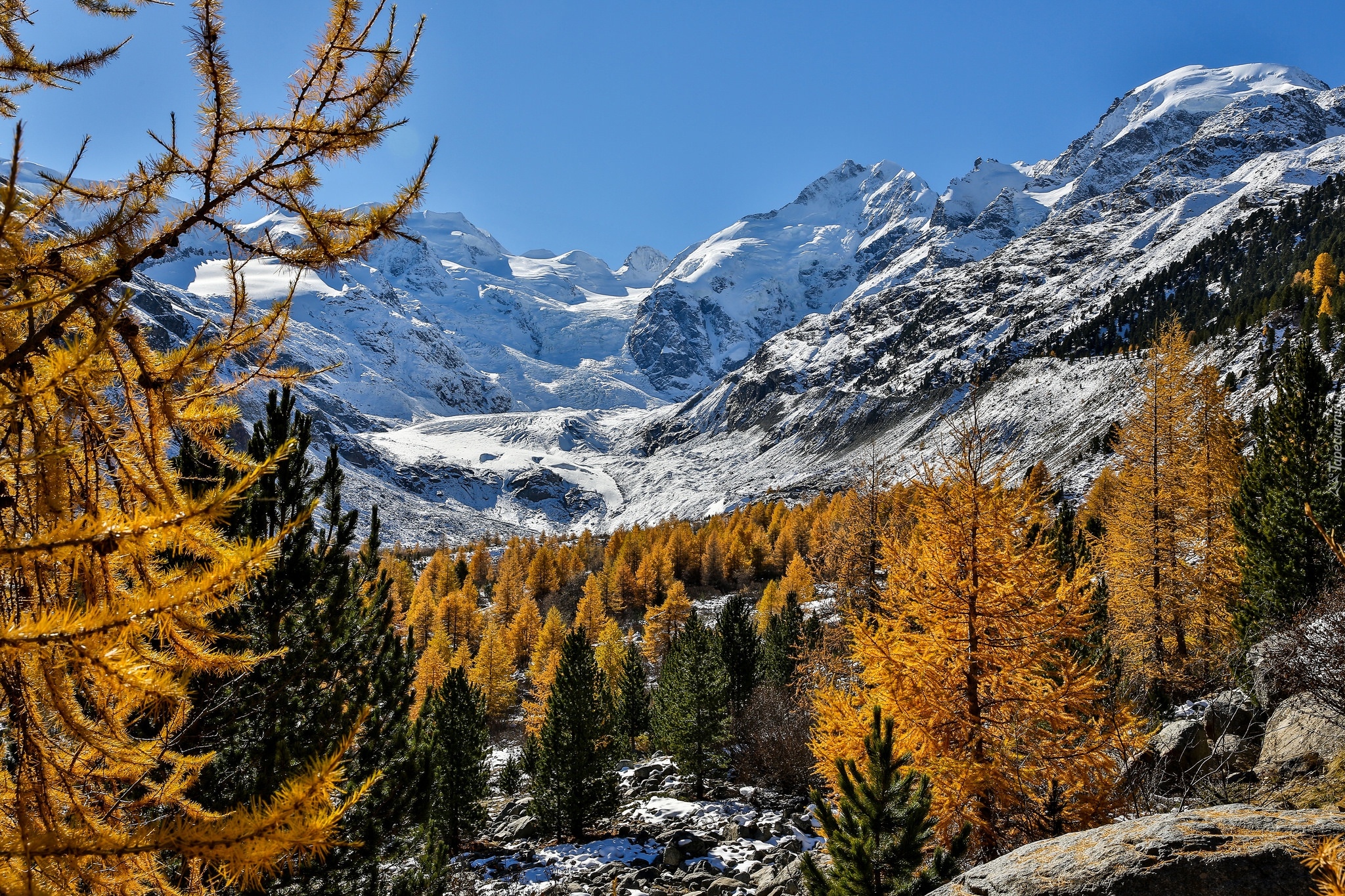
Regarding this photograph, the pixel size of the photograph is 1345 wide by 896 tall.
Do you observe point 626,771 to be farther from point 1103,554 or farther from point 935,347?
point 935,347

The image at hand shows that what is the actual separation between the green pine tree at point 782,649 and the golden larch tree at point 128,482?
2477 centimetres

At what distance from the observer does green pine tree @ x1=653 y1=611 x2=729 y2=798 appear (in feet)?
68.6

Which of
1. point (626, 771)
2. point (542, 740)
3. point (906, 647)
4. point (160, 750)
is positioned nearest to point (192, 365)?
point (160, 750)

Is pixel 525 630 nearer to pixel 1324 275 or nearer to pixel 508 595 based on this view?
pixel 508 595

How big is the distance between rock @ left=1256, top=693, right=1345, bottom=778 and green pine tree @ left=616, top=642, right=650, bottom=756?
21662 mm

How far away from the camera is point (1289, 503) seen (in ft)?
44.7

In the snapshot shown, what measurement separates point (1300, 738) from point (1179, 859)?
649 centimetres

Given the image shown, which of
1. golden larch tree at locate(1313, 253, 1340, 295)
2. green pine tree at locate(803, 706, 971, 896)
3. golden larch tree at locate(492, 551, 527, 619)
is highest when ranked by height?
golden larch tree at locate(1313, 253, 1340, 295)

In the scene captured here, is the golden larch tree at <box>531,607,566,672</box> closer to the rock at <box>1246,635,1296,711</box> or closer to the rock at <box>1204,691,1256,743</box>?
the rock at <box>1204,691,1256,743</box>

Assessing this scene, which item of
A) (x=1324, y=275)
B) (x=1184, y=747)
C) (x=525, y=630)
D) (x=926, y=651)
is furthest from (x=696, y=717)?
(x=1324, y=275)

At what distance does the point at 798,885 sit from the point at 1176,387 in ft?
56.7

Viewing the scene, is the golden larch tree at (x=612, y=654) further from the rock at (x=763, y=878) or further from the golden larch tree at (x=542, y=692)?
the rock at (x=763, y=878)

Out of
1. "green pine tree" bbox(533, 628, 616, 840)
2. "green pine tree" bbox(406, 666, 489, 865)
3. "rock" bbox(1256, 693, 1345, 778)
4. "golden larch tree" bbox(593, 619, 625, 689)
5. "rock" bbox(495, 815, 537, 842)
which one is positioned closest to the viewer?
"rock" bbox(1256, 693, 1345, 778)

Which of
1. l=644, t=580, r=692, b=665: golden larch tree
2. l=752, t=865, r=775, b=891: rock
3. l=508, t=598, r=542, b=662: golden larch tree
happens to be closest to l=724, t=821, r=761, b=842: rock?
l=752, t=865, r=775, b=891: rock
